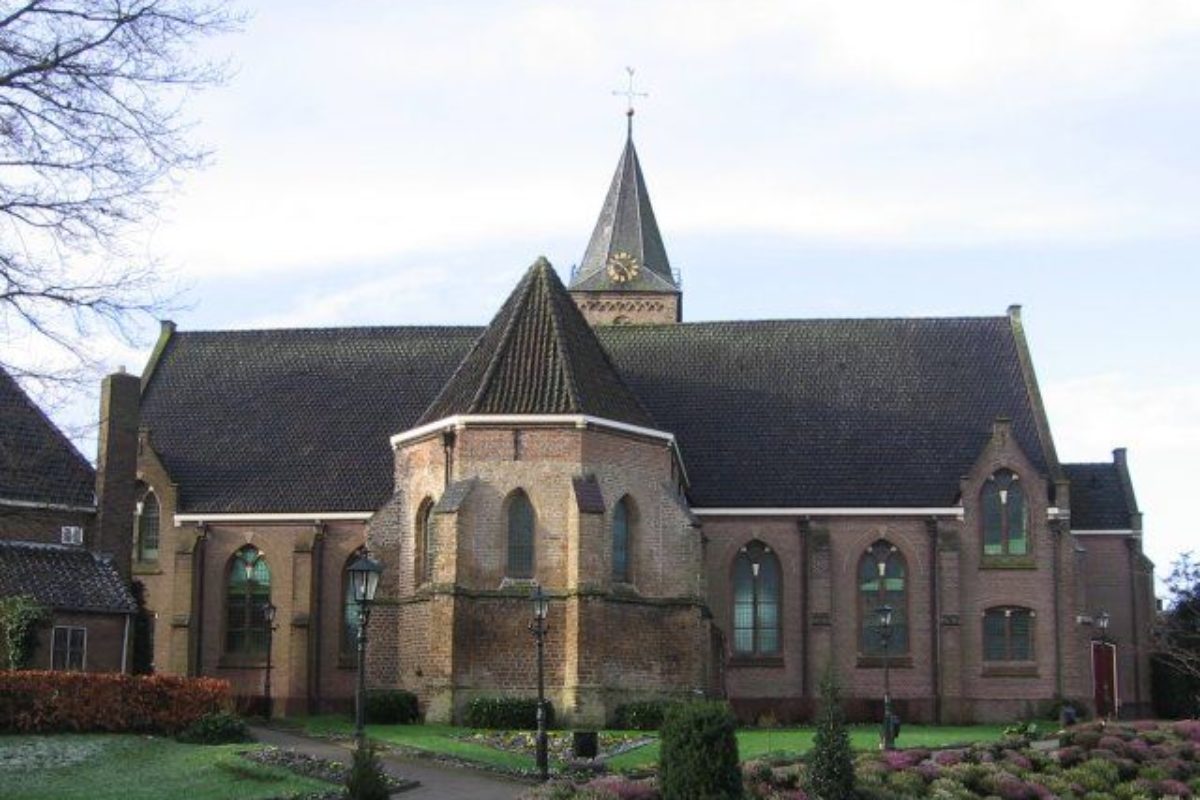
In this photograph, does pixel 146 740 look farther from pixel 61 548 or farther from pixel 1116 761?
pixel 1116 761

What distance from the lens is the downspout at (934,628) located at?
50.5m

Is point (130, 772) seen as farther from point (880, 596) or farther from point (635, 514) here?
point (880, 596)

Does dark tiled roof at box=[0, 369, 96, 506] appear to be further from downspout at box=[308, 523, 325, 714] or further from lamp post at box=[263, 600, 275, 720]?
downspout at box=[308, 523, 325, 714]


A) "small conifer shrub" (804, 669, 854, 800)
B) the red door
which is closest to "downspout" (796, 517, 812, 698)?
the red door

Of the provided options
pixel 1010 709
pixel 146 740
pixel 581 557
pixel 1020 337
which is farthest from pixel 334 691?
pixel 1020 337

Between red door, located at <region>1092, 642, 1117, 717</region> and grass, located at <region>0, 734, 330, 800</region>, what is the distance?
29.5m

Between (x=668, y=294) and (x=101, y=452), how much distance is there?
101 ft

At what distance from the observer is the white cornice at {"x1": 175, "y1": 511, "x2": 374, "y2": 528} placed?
51.7 metres

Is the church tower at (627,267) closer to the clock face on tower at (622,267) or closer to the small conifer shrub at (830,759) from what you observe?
the clock face on tower at (622,267)

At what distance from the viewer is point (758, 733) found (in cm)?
4459

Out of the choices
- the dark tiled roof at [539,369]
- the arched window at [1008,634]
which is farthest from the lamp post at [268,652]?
the arched window at [1008,634]

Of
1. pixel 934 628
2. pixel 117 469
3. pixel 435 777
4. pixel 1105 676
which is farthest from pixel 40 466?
pixel 1105 676

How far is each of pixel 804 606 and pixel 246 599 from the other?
1652 centimetres

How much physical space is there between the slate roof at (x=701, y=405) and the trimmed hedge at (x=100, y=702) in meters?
14.6
